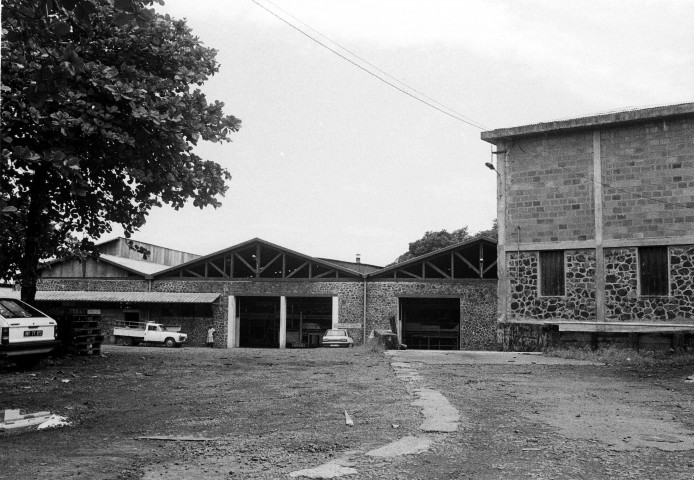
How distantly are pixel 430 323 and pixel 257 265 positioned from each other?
10341 mm

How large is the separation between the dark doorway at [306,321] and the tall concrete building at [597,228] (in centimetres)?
1634

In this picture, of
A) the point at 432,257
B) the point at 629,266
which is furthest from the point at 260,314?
the point at 629,266

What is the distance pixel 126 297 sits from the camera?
124 ft

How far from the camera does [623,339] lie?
751 inches

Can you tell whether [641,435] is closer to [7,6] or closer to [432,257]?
[7,6]

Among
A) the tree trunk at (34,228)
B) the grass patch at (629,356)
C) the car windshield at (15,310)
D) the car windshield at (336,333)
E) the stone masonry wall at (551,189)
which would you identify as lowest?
the car windshield at (336,333)

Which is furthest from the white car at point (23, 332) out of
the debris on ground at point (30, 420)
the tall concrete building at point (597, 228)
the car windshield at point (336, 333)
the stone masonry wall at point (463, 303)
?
the stone masonry wall at point (463, 303)

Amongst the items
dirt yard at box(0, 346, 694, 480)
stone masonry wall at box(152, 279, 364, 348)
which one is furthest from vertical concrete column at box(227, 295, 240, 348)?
dirt yard at box(0, 346, 694, 480)

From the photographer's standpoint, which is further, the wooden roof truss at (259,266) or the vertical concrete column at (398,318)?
the wooden roof truss at (259,266)

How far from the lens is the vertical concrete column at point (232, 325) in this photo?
36.8 meters

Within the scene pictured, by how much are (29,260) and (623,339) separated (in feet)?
53.9

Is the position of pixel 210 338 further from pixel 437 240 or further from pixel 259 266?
pixel 437 240

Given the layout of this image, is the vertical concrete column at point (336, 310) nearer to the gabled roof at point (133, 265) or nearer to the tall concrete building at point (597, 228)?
the gabled roof at point (133, 265)

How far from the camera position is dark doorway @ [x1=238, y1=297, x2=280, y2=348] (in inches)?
1503
